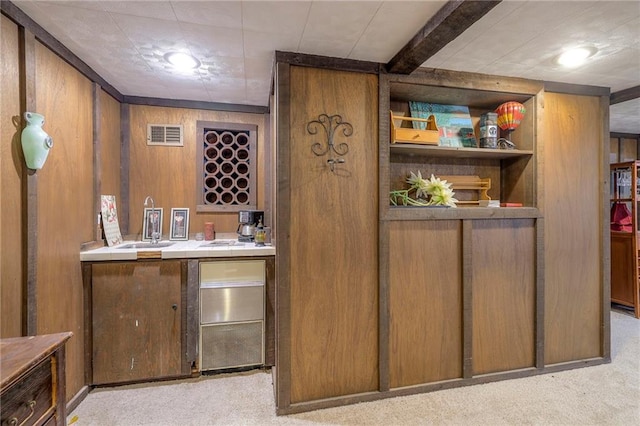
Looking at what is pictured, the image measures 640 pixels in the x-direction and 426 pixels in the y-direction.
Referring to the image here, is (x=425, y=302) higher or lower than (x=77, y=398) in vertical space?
higher

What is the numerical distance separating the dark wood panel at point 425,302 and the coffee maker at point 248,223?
130cm

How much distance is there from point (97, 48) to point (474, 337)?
324 centimetres

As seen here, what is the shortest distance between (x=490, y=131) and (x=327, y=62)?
1.37 meters

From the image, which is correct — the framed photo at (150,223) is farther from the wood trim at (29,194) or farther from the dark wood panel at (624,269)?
the dark wood panel at (624,269)

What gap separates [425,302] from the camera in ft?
7.05

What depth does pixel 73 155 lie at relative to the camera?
202cm

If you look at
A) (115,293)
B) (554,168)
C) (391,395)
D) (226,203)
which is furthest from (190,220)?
(554,168)

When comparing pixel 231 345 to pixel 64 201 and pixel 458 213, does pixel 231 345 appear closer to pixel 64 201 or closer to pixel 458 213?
pixel 64 201

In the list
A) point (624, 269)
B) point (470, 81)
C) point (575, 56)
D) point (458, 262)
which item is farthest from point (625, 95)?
point (624, 269)

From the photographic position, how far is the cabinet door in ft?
6.91

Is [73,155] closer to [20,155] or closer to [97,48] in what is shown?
[20,155]

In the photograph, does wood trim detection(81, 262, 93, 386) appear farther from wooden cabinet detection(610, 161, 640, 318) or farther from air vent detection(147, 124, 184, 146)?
wooden cabinet detection(610, 161, 640, 318)

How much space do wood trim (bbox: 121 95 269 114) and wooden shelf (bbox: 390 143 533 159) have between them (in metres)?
1.49

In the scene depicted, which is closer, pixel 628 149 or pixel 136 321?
pixel 136 321
